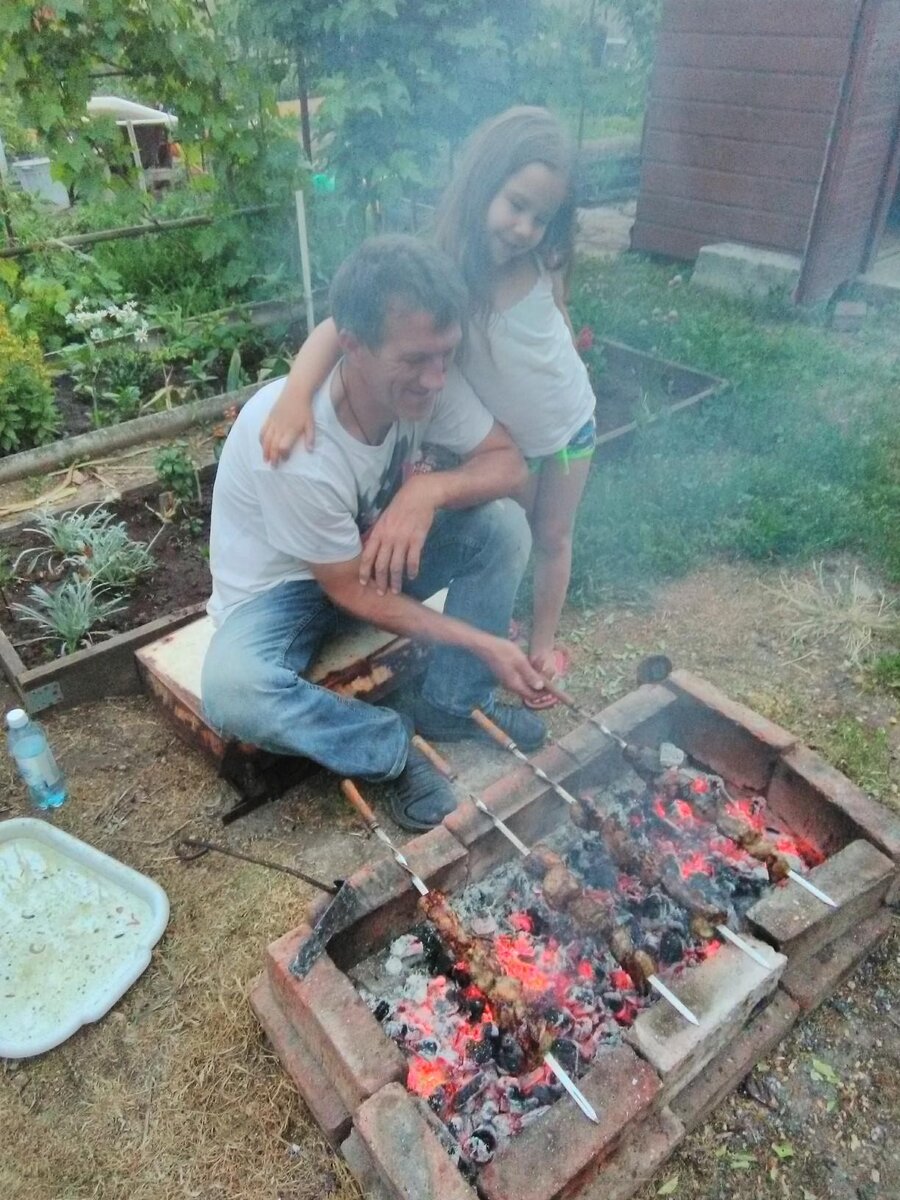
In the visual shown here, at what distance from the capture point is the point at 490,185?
97.1 inches

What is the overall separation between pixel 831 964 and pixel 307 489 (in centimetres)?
187

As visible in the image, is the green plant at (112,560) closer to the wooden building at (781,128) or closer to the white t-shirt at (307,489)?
the white t-shirt at (307,489)

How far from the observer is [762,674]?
3502 mm

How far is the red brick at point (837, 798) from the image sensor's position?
233 centimetres

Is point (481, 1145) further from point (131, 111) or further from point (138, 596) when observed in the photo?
point (131, 111)

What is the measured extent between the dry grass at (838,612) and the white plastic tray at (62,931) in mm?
2733

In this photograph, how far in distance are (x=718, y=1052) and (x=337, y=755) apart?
1.34 m

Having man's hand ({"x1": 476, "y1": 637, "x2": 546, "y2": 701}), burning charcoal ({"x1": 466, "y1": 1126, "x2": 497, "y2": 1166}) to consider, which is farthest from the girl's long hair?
burning charcoal ({"x1": 466, "y1": 1126, "x2": 497, "y2": 1166})

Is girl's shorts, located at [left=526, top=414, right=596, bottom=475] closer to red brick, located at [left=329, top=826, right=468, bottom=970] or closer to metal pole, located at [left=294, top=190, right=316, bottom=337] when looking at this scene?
red brick, located at [left=329, top=826, right=468, bottom=970]

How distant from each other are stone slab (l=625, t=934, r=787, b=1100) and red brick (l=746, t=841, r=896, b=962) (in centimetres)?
6

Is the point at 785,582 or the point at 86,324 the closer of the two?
the point at 785,582

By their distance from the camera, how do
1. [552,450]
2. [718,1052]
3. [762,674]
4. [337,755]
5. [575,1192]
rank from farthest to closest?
[762,674], [552,450], [337,755], [718,1052], [575,1192]

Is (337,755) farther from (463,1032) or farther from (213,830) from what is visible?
(463,1032)

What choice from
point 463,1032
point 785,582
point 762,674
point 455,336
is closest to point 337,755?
point 463,1032
